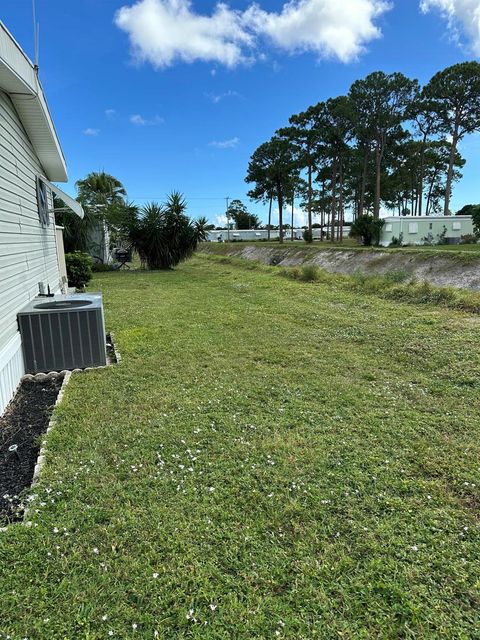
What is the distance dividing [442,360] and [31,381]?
475 centimetres

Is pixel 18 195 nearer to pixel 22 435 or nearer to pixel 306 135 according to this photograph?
pixel 22 435

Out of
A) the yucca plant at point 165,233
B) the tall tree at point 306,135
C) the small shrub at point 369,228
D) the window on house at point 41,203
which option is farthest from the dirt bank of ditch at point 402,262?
the tall tree at point 306,135

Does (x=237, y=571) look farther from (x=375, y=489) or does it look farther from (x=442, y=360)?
(x=442, y=360)

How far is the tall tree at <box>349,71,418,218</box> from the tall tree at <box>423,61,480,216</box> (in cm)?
163

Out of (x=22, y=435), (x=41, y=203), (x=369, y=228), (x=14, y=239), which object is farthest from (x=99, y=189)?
(x=22, y=435)

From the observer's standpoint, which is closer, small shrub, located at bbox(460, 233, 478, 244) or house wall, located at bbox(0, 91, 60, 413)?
house wall, located at bbox(0, 91, 60, 413)

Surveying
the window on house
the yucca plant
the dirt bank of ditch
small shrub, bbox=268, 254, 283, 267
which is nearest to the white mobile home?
the dirt bank of ditch

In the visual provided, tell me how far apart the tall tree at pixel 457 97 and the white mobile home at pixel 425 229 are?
4473 mm

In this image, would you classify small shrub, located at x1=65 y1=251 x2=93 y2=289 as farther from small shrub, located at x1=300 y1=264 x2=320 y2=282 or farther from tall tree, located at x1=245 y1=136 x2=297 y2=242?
tall tree, located at x1=245 y1=136 x2=297 y2=242

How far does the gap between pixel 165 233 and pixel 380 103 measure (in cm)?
2187

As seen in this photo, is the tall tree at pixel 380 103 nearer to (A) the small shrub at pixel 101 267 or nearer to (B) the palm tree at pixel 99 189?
(B) the palm tree at pixel 99 189

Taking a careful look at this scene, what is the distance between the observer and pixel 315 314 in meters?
7.46

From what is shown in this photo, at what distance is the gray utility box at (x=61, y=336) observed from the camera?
4070 mm

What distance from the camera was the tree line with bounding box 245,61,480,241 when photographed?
90.7 ft
